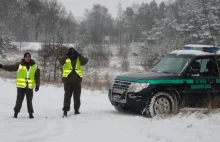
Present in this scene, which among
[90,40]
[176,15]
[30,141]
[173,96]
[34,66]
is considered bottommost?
[30,141]

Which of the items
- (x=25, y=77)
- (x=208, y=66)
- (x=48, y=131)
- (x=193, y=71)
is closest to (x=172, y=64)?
(x=193, y=71)

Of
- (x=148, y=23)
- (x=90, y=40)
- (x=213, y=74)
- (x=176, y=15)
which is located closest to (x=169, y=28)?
(x=176, y=15)

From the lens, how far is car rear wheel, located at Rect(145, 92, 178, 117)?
9.63 m

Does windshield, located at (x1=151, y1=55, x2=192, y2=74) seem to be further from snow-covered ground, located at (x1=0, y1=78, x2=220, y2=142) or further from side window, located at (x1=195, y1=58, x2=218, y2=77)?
snow-covered ground, located at (x1=0, y1=78, x2=220, y2=142)

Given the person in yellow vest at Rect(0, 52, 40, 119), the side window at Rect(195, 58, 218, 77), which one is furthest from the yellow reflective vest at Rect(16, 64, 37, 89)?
the side window at Rect(195, 58, 218, 77)

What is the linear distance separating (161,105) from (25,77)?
354 cm

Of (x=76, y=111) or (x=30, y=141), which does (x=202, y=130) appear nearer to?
(x=30, y=141)

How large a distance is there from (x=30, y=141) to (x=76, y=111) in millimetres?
3525

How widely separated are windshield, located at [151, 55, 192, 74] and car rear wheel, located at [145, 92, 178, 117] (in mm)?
795

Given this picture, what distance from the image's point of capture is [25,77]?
32.6 feet

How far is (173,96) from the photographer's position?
9.86 metres

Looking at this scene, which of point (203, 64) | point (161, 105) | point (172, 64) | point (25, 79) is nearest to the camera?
point (161, 105)

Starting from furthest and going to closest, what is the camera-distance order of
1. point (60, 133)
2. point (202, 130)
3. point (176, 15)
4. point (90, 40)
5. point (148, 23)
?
point (148, 23)
point (176, 15)
point (90, 40)
point (60, 133)
point (202, 130)

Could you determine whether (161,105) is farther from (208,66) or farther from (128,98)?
(208,66)
